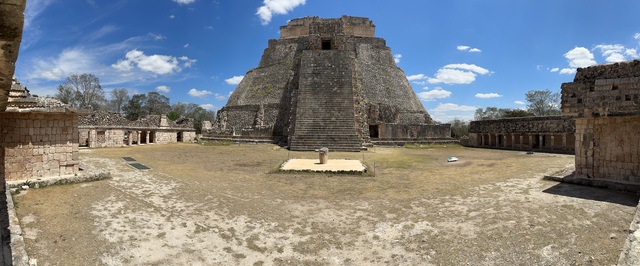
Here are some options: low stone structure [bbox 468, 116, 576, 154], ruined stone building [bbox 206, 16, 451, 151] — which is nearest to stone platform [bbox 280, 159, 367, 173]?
ruined stone building [bbox 206, 16, 451, 151]

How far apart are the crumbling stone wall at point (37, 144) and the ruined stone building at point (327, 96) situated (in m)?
10.2

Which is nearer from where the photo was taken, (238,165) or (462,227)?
(462,227)

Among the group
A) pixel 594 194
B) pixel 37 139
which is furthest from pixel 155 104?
Result: pixel 594 194

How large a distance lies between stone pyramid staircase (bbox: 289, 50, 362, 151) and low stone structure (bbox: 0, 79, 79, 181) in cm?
1021

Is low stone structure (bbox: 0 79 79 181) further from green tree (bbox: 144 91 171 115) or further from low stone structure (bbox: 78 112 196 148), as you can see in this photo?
Answer: green tree (bbox: 144 91 171 115)

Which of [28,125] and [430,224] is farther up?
[28,125]

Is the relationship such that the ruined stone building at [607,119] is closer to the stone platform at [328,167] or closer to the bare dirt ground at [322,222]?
the bare dirt ground at [322,222]

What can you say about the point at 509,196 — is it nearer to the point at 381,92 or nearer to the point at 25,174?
the point at 25,174

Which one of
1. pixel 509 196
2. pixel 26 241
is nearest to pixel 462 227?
pixel 509 196

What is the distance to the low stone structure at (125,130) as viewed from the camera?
19125 millimetres

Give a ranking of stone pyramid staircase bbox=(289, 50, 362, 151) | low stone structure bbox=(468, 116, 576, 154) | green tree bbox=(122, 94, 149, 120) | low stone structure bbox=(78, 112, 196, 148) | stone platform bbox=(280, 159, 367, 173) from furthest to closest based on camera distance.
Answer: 1. green tree bbox=(122, 94, 149, 120)
2. low stone structure bbox=(78, 112, 196, 148)
3. low stone structure bbox=(468, 116, 576, 154)
4. stone pyramid staircase bbox=(289, 50, 362, 151)
5. stone platform bbox=(280, 159, 367, 173)

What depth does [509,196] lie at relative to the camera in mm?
6695

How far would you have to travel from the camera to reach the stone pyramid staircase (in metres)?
17.5

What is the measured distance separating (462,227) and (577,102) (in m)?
5.33
